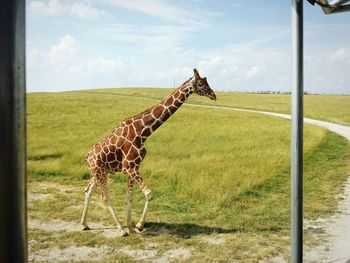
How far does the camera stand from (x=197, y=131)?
20.8 metres

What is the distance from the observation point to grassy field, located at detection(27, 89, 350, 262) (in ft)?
17.9

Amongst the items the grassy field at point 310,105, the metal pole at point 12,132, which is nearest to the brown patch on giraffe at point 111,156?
the metal pole at point 12,132

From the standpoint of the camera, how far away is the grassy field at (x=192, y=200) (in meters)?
5.46

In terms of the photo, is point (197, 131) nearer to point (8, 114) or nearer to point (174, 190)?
point (174, 190)

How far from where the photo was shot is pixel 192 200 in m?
8.03

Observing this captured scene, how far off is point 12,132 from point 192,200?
761 centimetres

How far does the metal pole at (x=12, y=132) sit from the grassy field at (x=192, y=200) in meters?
4.68

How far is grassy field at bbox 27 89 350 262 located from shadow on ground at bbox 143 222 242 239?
0.02 meters

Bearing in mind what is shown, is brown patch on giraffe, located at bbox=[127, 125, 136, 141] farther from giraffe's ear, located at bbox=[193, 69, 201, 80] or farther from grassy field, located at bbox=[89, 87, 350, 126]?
grassy field, located at bbox=[89, 87, 350, 126]

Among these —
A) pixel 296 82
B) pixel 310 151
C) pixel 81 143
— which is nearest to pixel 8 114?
pixel 296 82

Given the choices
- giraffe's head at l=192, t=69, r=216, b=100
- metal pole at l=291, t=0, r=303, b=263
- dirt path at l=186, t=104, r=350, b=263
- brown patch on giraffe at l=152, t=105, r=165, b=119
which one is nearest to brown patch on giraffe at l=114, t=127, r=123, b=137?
brown patch on giraffe at l=152, t=105, r=165, b=119

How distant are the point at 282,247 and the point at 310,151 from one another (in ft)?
31.9

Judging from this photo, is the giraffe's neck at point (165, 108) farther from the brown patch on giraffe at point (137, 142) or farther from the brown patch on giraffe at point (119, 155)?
the brown patch on giraffe at point (119, 155)

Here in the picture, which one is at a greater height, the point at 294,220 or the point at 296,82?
the point at 296,82
